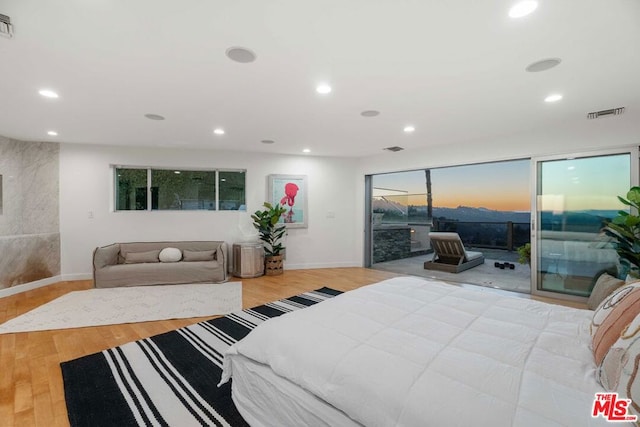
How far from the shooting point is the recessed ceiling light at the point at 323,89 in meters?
2.60

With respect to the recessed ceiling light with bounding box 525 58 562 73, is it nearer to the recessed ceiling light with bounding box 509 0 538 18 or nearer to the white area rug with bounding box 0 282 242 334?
the recessed ceiling light with bounding box 509 0 538 18

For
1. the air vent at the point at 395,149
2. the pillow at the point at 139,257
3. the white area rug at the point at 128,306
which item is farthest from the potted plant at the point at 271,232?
the air vent at the point at 395,149

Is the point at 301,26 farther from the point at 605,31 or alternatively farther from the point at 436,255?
the point at 436,255

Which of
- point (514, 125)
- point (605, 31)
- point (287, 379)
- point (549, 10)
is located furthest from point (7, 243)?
point (514, 125)

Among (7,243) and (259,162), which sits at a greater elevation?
(259,162)

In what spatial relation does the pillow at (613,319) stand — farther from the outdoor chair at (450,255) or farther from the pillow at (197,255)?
the pillow at (197,255)

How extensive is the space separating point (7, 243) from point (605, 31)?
23.1ft

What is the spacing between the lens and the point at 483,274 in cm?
552

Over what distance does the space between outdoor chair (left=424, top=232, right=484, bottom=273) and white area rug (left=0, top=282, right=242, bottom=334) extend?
411 centimetres

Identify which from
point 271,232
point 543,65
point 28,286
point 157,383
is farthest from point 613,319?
point 28,286

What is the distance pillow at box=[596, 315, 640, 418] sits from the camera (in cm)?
84

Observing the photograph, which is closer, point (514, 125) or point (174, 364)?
point (174, 364)

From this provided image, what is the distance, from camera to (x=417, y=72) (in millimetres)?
2363

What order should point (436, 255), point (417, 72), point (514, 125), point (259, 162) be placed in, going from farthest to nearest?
point (436, 255) < point (259, 162) < point (514, 125) < point (417, 72)
